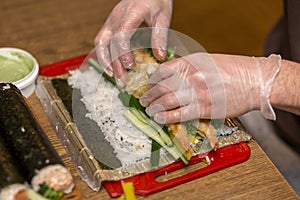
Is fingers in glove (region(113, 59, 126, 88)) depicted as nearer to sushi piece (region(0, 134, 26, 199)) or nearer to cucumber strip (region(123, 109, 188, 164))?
cucumber strip (region(123, 109, 188, 164))

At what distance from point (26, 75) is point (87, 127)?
26cm

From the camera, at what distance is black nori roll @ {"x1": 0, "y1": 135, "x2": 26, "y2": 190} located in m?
1.17

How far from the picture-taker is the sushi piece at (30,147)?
1.18 m

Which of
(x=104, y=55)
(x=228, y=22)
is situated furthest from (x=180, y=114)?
(x=228, y=22)

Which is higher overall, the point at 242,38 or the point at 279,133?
the point at 279,133

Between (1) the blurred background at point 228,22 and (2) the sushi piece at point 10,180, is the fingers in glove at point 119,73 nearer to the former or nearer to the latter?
(2) the sushi piece at point 10,180

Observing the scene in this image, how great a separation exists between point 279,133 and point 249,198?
1.78 ft

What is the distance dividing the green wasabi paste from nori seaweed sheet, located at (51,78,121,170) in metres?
0.09

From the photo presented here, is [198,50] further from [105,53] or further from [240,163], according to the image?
[240,163]

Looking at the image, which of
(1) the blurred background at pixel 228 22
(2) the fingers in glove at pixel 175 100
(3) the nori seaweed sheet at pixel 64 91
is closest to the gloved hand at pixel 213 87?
(2) the fingers in glove at pixel 175 100

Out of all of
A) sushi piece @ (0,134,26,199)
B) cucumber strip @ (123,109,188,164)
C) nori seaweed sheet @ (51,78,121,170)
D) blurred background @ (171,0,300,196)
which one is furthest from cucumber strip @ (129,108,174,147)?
blurred background @ (171,0,300,196)

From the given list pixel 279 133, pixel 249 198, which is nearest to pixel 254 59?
pixel 249 198

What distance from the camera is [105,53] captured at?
1.59m

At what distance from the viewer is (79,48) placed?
1.76 m
